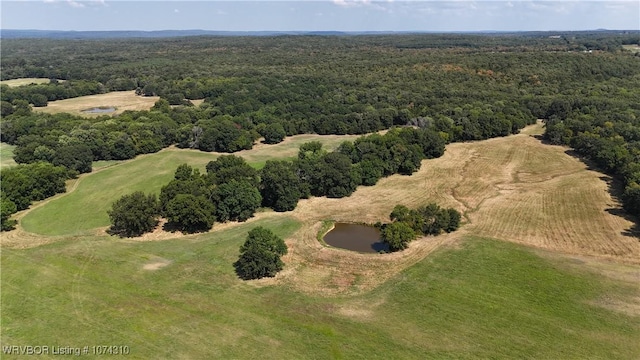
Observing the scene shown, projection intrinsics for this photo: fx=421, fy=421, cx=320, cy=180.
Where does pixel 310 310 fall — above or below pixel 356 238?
below

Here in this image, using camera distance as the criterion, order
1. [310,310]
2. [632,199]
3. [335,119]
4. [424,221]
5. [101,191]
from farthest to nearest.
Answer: [335,119] → [101,191] → [632,199] → [424,221] → [310,310]

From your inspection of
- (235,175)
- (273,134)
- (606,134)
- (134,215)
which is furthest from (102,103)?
(606,134)

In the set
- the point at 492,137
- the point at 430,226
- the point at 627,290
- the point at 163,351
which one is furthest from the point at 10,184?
the point at 492,137

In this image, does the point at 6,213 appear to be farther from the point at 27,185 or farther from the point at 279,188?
the point at 279,188

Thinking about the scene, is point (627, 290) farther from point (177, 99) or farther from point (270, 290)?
point (177, 99)

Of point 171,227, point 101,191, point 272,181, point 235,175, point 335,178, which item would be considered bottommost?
point 171,227

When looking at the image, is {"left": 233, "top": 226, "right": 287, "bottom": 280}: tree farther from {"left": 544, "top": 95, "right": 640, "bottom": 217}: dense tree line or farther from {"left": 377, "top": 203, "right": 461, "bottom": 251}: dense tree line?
{"left": 544, "top": 95, "right": 640, "bottom": 217}: dense tree line

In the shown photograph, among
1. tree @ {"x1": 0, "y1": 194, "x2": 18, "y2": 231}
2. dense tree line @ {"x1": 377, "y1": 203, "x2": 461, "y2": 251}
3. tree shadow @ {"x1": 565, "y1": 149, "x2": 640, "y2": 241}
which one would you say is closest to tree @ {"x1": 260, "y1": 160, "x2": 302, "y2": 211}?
dense tree line @ {"x1": 377, "y1": 203, "x2": 461, "y2": 251}
